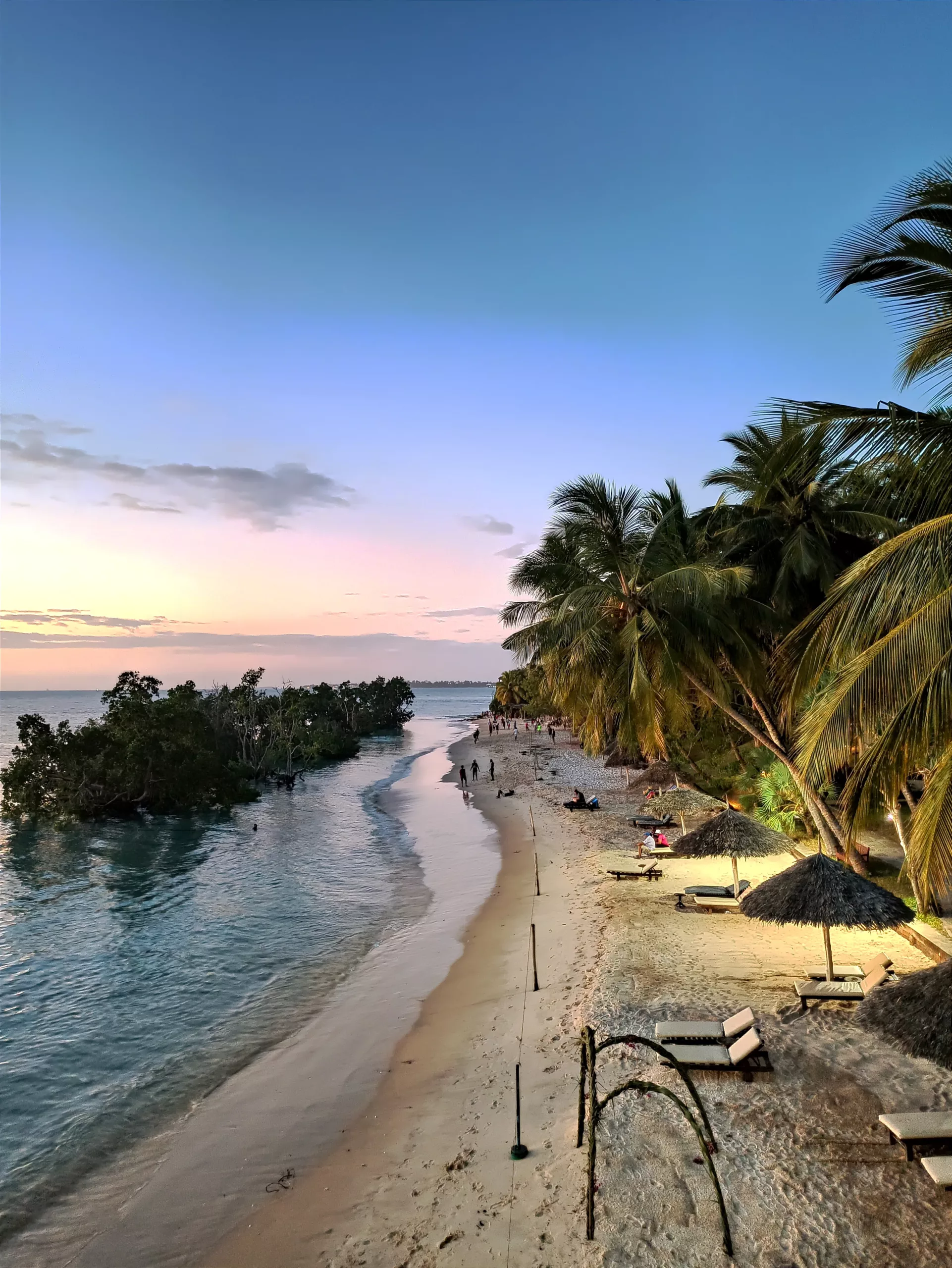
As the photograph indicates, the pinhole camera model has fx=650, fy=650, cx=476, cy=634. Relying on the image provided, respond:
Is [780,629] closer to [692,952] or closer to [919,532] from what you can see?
[692,952]

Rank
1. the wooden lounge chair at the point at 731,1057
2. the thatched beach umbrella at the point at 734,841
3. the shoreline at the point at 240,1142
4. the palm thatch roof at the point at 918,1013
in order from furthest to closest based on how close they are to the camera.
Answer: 1. the thatched beach umbrella at the point at 734,841
2. the wooden lounge chair at the point at 731,1057
3. the shoreline at the point at 240,1142
4. the palm thatch roof at the point at 918,1013

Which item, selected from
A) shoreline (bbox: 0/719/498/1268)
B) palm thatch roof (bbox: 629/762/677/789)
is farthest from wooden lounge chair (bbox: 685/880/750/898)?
palm thatch roof (bbox: 629/762/677/789)

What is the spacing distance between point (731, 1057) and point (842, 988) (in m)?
2.27

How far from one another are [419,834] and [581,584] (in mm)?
12645

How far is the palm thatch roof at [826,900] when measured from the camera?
7.73m

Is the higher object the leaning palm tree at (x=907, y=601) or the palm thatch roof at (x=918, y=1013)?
the leaning palm tree at (x=907, y=601)

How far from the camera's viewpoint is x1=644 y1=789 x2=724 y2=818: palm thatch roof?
1730 centimetres

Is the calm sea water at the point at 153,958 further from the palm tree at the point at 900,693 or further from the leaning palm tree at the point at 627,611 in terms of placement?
the palm tree at the point at 900,693

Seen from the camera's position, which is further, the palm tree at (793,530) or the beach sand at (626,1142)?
the palm tree at (793,530)

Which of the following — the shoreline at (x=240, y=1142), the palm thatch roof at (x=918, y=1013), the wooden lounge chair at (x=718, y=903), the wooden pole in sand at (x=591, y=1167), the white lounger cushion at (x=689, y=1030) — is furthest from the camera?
the wooden lounge chair at (x=718, y=903)

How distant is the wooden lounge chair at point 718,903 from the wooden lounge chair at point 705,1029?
481 cm

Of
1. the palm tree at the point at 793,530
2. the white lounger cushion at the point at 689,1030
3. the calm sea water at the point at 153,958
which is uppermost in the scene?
the palm tree at the point at 793,530

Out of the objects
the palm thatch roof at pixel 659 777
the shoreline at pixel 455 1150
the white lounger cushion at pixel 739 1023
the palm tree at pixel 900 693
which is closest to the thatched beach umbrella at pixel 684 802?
the palm thatch roof at pixel 659 777

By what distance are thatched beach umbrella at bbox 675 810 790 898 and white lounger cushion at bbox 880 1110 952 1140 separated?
6212mm
